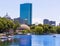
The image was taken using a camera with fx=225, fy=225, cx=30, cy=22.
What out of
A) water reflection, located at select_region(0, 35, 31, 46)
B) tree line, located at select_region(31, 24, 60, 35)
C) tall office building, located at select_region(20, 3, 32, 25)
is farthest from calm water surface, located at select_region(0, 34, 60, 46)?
tall office building, located at select_region(20, 3, 32, 25)

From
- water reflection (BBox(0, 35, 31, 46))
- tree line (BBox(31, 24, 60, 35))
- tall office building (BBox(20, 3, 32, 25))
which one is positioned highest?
tall office building (BBox(20, 3, 32, 25))

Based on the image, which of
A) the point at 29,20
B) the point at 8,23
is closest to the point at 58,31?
the point at 8,23

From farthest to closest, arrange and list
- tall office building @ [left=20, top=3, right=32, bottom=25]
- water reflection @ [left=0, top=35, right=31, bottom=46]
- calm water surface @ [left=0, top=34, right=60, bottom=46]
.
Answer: tall office building @ [left=20, top=3, right=32, bottom=25], calm water surface @ [left=0, top=34, right=60, bottom=46], water reflection @ [left=0, top=35, right=31, bottom=46]

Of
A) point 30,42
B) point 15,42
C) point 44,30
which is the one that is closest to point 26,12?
point 44,30

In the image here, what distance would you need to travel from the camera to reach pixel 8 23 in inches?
1928

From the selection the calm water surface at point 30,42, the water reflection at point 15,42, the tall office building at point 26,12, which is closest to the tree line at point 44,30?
the calm water surface at point 30,42

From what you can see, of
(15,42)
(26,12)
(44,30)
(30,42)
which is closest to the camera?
(15,42)

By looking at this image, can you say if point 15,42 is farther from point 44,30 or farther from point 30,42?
point 44,30

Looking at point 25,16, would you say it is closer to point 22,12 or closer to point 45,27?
point 22,12

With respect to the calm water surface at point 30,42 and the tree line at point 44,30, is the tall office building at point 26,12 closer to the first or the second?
the tree line at point 44,30

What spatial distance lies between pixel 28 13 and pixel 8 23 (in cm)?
6802

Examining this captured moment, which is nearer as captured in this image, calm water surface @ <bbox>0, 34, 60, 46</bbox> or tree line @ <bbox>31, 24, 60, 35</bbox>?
calm water surface @ <bbox>0, 34, 60, 46</bbox>

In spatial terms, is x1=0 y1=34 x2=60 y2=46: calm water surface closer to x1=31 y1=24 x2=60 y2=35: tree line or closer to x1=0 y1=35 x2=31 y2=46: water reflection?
x1=0 y1=35 x2=31 y2=46: water reflection

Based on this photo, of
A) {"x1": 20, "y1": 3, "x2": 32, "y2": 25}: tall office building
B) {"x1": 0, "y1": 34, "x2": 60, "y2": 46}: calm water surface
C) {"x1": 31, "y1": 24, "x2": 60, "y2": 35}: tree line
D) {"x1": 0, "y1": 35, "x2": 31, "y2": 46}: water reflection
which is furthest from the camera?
{"x1": 20, "y1": 3, "x2": 32, "y2": 25}: tall office building
